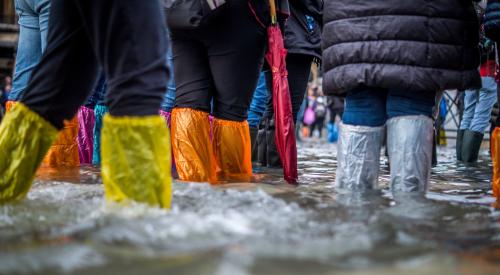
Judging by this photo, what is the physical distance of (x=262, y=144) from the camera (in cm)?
491

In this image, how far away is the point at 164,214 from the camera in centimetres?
173

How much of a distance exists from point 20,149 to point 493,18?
211 centimetres

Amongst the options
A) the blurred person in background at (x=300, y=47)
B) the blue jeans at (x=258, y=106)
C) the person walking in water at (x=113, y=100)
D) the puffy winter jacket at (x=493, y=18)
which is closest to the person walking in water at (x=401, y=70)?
the puffy winter jacket at (x=493, y=18)

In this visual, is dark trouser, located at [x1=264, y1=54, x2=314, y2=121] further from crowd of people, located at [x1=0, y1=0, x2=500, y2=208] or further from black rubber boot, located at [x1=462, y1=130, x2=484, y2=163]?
black rubber boot, located at [x1=462, y1=130, x2=484, y2=163]

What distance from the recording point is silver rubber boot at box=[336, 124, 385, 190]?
8.95ft

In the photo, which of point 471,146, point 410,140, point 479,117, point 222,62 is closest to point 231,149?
point 222,62

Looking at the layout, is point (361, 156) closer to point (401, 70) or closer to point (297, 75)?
point (401, 70)

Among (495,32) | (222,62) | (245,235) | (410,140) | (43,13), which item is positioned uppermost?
(43,13)

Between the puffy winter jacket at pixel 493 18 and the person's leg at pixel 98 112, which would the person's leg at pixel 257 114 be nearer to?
the person's leg at pixel 98 112

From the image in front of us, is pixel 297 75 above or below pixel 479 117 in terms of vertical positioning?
above

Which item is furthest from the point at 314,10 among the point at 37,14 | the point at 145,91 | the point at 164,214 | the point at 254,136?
the point at 164,214

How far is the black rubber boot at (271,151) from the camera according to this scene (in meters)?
4.60

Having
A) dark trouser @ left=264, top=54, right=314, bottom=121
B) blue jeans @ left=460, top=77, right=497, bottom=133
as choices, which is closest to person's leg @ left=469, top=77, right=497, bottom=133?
blue jeans @ left=460, top=77, right=497, bottom=133

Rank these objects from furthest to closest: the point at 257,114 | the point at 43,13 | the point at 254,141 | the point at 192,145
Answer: the point at 257,114 → the point at 254,141 → the point at 43,13 → the point at 192,145
